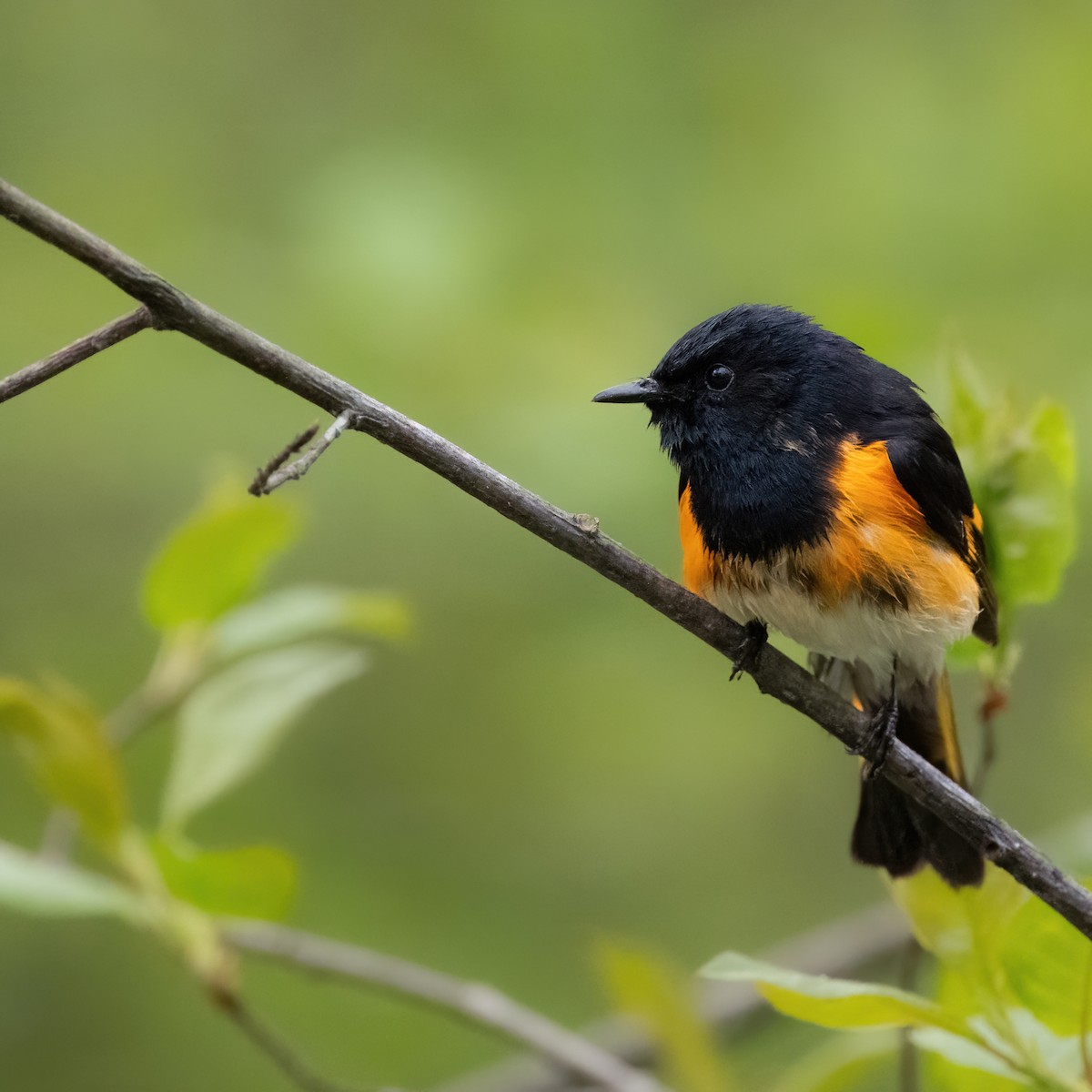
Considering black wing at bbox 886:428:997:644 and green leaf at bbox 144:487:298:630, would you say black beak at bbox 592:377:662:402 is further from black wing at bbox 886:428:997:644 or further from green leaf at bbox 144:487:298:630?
green leaf at bbox 144:487:298:630

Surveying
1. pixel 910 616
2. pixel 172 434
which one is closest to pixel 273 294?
pixel 172 434

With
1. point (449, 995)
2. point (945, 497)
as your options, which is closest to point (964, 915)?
point (945, 497)

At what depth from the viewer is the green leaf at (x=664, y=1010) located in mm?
2131

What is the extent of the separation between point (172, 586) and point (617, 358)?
184 centimetres

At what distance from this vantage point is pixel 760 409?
2.61m

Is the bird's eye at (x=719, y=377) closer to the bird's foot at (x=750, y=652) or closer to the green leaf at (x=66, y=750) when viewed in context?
the bird's foot at (x=750, y=652)

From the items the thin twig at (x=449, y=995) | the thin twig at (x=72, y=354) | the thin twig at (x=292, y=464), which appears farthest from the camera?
the thin twig at (x=449, y=995)

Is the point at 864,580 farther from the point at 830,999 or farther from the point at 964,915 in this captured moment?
the point at 830,999

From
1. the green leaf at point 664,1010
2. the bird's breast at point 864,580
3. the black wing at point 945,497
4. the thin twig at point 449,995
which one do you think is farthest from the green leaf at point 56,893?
the black wing at point 945,497

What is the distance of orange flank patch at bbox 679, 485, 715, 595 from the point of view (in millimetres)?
2541

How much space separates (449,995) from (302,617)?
2.51 feet

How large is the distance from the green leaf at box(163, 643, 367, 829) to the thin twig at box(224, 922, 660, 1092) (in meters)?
0.29

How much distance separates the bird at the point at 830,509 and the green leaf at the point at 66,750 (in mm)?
1035

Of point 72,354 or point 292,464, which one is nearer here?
point 72,354
